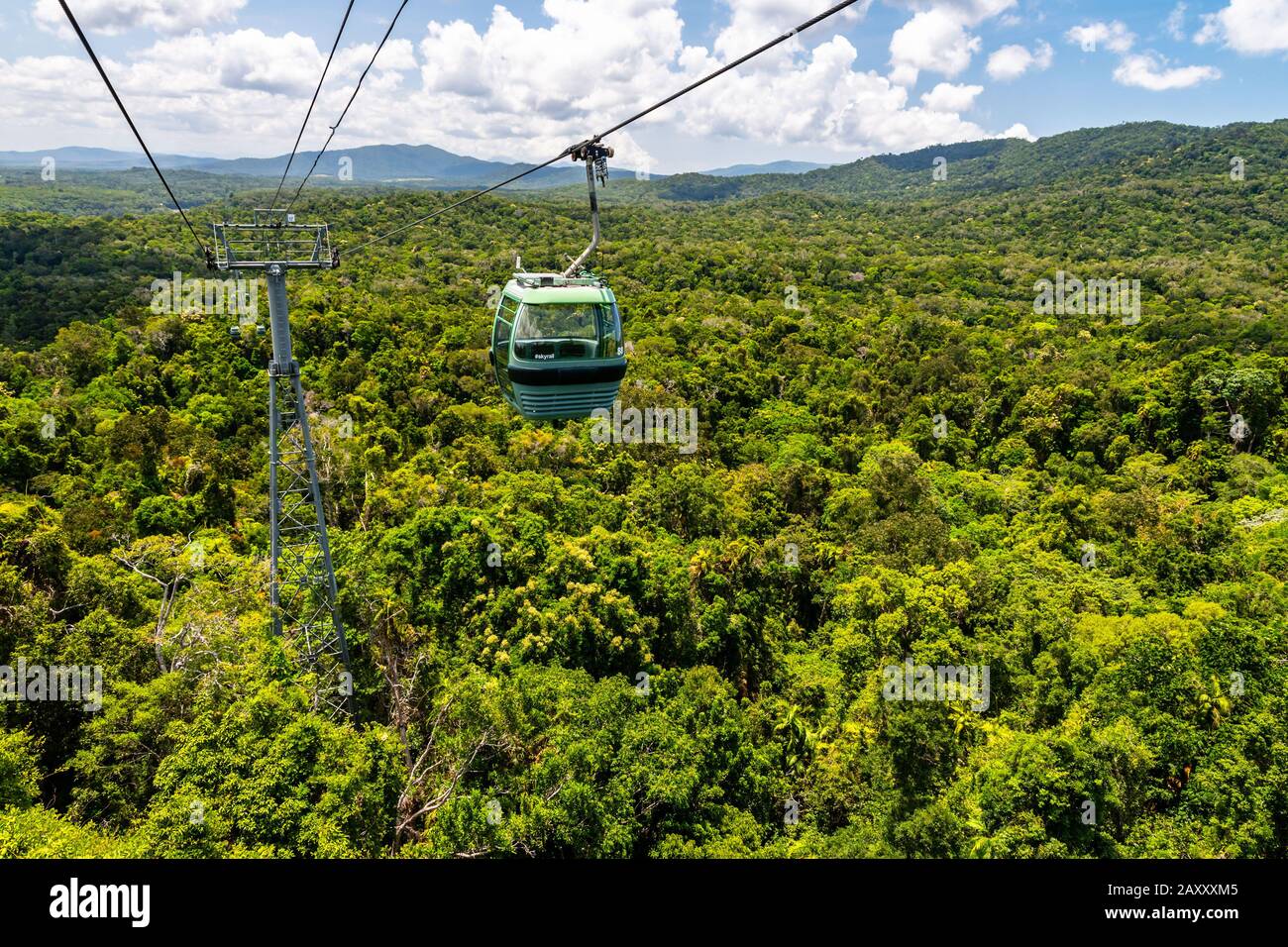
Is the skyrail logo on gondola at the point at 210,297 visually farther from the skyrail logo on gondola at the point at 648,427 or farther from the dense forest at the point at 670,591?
the skyrail logo on gondola at the point at 648,427

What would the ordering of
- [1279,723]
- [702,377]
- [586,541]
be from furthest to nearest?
1. [702,377]
2. [586,541]
3. [1279,723]

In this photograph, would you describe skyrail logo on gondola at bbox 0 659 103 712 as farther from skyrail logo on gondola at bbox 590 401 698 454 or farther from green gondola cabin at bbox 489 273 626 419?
skyrail logo on gondola at bbox 590 401 698 454

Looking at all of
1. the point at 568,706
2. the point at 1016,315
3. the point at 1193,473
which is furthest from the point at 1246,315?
the point at 568,706

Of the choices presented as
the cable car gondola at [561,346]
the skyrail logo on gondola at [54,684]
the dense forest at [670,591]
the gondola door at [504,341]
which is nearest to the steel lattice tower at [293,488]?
the dense forest at [670,591]

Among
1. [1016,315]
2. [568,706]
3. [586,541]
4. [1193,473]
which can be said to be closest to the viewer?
[568,706]
